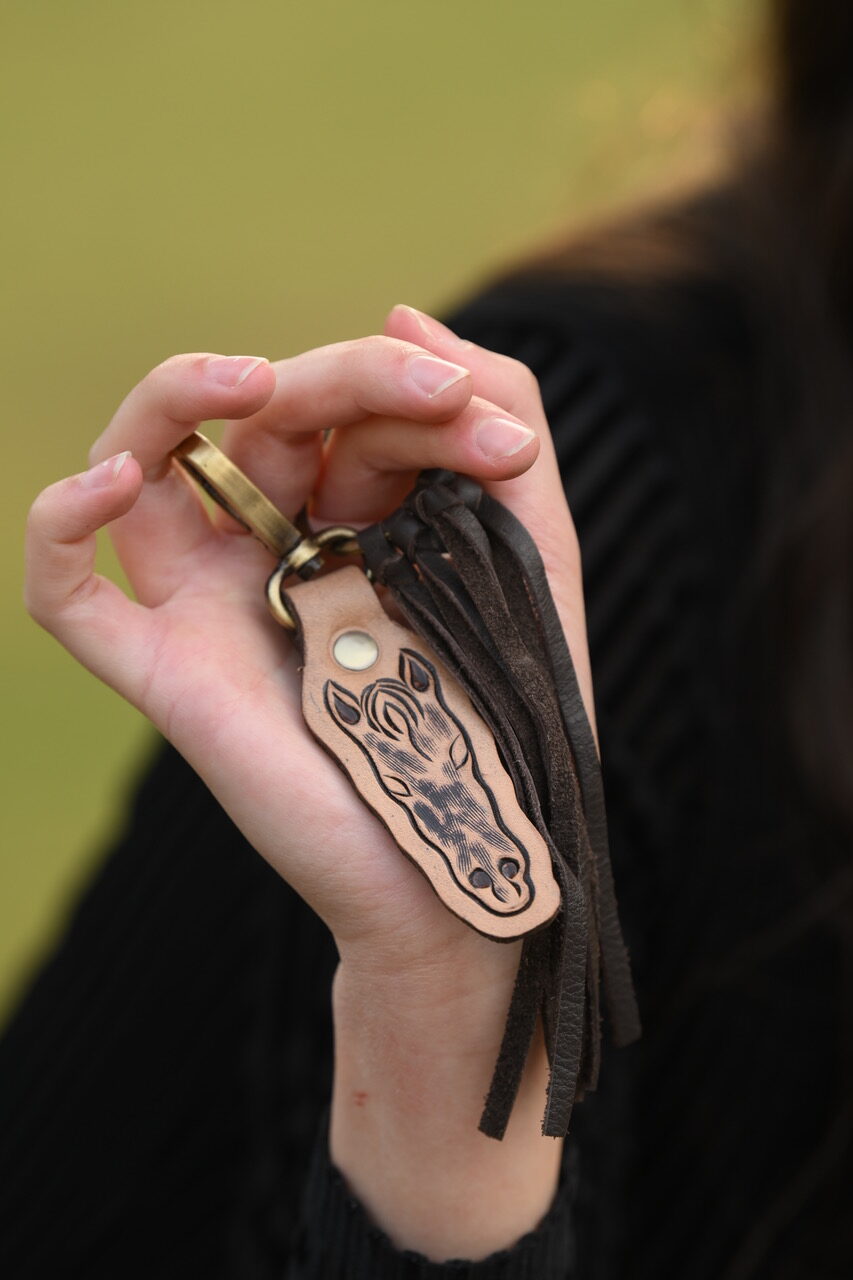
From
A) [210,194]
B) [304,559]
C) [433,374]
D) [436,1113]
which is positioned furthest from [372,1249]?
[210,194]

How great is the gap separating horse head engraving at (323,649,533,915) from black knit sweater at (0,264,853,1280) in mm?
413

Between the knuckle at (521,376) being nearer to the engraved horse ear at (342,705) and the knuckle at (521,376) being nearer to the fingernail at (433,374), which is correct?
the fingernail at (433,374)

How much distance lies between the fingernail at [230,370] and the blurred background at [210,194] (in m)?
2.96

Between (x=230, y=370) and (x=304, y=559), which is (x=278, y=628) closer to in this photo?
(x=304, y=559)

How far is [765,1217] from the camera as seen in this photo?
1.67 meters

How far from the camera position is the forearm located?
3.16 ft

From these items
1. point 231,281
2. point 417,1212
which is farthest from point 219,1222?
point 231,281

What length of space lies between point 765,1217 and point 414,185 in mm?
5503

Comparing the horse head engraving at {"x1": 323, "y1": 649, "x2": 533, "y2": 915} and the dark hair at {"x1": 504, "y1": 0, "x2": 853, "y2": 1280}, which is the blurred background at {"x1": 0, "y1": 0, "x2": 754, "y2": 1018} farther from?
the horse head engraving at {"x1": 323, "y1": 649, "x2": 533, "y2": 915}

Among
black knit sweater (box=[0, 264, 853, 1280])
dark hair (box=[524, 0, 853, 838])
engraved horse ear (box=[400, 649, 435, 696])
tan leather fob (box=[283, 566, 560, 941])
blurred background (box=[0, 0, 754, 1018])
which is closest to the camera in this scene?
tan leather fob (box=[283, 566, 560, 941])

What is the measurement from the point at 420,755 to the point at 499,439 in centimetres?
23

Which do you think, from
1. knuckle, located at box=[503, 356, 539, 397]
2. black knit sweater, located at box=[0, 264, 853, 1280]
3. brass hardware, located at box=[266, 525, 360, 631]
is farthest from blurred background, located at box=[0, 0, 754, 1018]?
brass hardware, located at box=[266, 525, 360, 631]

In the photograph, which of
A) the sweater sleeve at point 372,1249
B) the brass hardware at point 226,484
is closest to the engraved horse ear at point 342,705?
the brass hardware at point 226,484

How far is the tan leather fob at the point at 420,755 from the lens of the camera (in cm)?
84
